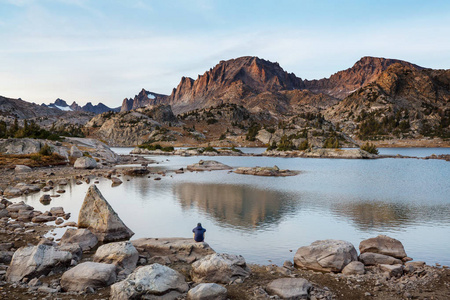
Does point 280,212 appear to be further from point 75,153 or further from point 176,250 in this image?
point 75,153

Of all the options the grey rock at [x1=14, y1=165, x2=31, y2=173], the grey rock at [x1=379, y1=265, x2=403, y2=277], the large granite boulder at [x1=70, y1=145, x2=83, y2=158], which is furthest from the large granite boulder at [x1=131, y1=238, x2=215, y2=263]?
the large granite boulder at [x1=70, y1=145, x2=83, y2=158]

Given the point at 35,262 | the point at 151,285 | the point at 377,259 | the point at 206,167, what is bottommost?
the point at 206,167

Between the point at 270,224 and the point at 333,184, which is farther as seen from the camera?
the point at 333,184

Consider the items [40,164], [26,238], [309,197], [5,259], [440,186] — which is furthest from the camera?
[40,164]

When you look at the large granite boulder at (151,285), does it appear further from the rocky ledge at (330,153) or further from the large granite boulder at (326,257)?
the rocky ledge at (330,153)

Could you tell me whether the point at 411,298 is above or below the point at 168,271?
below

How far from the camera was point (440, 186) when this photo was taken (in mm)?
56031

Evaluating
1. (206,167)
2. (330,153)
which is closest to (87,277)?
(206,167)

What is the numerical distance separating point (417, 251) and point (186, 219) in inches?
786

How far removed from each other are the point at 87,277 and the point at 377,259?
15.2 meters

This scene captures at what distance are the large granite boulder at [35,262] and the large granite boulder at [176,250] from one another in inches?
177

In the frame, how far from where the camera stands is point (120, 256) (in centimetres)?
1600

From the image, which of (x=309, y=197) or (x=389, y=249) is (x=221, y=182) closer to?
(x=309, y=197)

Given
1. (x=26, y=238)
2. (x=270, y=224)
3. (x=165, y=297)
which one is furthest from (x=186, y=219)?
(x=165, y=297)
